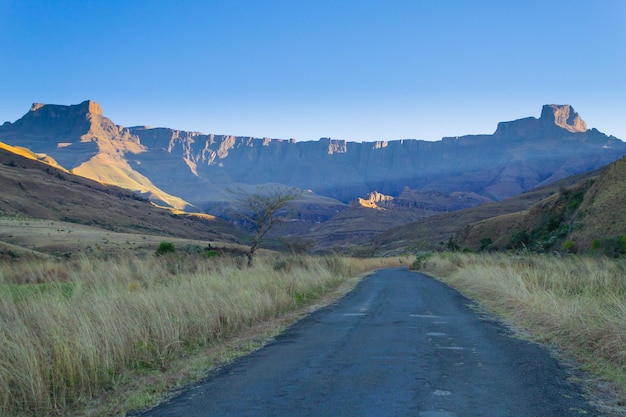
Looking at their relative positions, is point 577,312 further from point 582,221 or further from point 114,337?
point 582,221

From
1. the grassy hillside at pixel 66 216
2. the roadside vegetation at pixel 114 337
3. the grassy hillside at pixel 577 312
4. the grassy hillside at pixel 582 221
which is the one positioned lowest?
the grassy hillside at pixel 66 216

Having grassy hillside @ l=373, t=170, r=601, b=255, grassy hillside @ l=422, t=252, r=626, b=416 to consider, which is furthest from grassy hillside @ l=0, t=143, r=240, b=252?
grassy hillside @ l=373, t=170, r=601, b=255

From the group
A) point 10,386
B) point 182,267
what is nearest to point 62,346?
point 10,386

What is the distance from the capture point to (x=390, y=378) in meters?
6.62

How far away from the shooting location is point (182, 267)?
19594 mm

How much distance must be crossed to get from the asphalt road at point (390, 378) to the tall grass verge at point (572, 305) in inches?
28.7

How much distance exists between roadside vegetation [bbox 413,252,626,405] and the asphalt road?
26.6 inches

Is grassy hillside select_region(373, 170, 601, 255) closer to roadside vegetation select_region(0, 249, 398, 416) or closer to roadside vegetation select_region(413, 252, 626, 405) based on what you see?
roadside vegetation select_region(413, 252, 626, 405)

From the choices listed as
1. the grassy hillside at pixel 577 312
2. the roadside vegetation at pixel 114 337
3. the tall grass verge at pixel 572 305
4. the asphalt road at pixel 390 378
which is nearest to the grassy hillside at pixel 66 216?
the roadside vegetation at pixel 114 337

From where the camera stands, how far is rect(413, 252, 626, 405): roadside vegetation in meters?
7.72

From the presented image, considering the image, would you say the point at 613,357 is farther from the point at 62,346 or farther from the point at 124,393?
the point at 62,346

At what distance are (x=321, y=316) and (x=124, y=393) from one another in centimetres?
739

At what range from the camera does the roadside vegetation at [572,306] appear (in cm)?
772

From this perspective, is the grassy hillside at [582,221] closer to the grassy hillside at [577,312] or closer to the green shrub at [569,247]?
the green shrub at [569,247]
